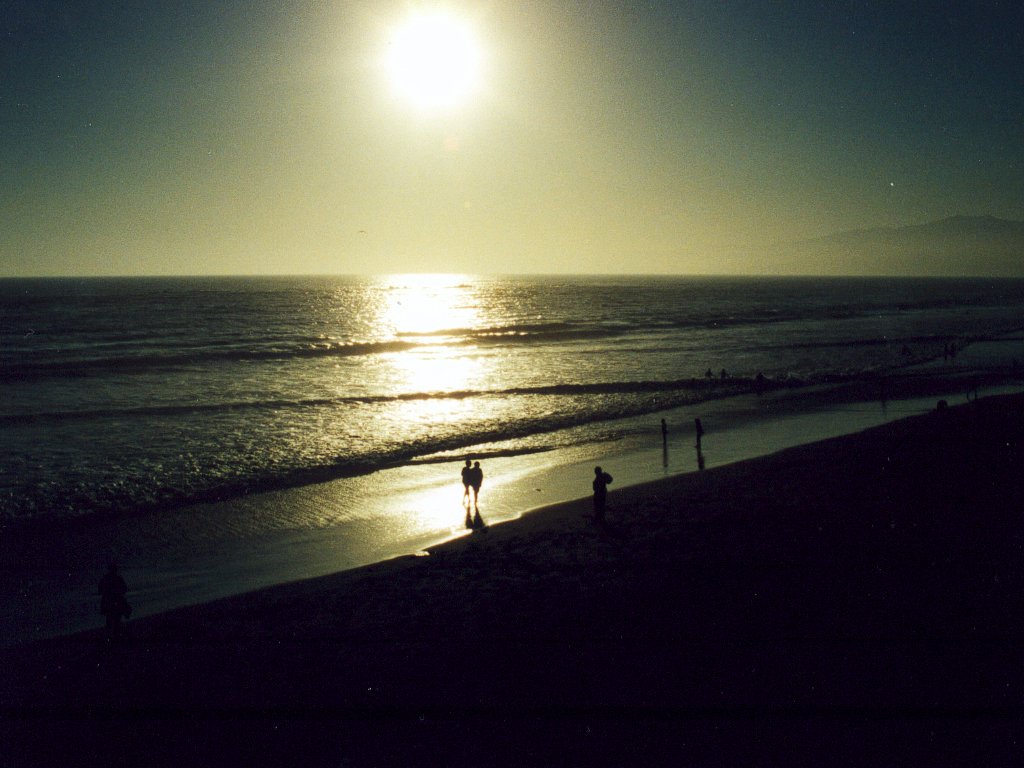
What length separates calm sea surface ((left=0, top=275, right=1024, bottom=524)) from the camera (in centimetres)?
1989

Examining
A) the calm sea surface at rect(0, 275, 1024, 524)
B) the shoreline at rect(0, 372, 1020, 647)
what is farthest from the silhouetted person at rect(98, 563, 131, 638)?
the calm sea surface at rect(0, 275, 1024, 524)

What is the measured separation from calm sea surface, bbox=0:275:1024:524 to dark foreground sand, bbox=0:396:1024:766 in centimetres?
906

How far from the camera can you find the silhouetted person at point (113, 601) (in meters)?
9.46

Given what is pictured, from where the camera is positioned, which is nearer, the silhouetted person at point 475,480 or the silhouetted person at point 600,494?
the silhouetted person at point 600,494

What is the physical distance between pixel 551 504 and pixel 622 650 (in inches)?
307

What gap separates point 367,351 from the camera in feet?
184

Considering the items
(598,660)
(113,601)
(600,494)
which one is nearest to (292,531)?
(113,601)

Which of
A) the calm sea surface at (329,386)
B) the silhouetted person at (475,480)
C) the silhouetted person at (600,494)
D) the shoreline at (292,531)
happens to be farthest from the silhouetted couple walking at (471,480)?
the calm sea surface at (329,386)

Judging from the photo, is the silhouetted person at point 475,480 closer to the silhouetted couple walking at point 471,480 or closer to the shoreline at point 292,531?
the silhouetted couple walking at point 471,480

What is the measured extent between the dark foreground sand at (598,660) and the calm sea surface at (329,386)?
9.06 m

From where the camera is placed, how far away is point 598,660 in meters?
7.57

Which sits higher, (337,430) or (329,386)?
(329,386)

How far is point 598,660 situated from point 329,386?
30937 millimetres

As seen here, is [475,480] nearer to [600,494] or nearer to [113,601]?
[600,494]
